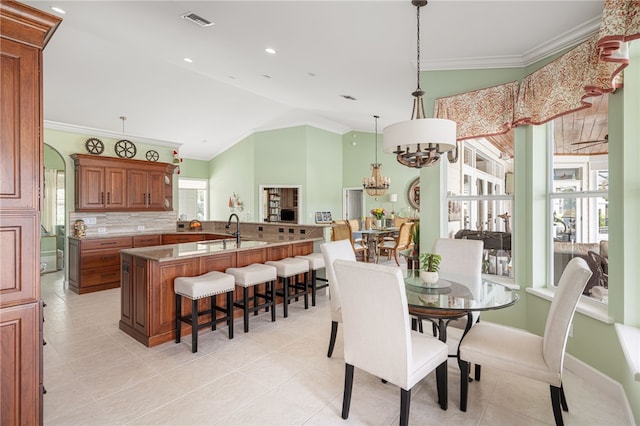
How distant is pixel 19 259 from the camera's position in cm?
155

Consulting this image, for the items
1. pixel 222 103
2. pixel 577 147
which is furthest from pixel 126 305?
pixel 222 103

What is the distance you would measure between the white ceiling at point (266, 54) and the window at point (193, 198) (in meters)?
3.12

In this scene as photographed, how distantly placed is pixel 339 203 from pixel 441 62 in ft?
23.2

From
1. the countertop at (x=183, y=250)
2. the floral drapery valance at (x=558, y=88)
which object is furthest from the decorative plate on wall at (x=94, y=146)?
the floral drapery valance at (x=558, y=88)

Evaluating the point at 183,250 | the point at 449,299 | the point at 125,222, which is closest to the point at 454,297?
the point at 449,299

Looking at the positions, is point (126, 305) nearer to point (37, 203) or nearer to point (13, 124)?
point (37, 203)

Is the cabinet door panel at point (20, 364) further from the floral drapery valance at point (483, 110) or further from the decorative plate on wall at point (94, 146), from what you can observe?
the decorative plate on wall at point (94, 146)

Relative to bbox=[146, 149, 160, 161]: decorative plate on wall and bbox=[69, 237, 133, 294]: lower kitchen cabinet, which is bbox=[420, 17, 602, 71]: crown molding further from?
bbox=[69, 237, 133, 294]: lower kitchen cabinet

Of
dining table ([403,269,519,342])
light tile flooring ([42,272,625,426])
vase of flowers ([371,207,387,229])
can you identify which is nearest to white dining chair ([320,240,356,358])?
light tile flooring ([42,272,625,426])

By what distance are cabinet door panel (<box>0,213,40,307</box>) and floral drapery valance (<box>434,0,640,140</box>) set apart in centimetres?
320

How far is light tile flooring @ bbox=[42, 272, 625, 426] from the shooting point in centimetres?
206

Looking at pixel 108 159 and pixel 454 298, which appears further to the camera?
pixel 108 159

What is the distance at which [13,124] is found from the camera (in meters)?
1.54

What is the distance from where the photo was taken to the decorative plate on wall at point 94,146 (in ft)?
17.8
